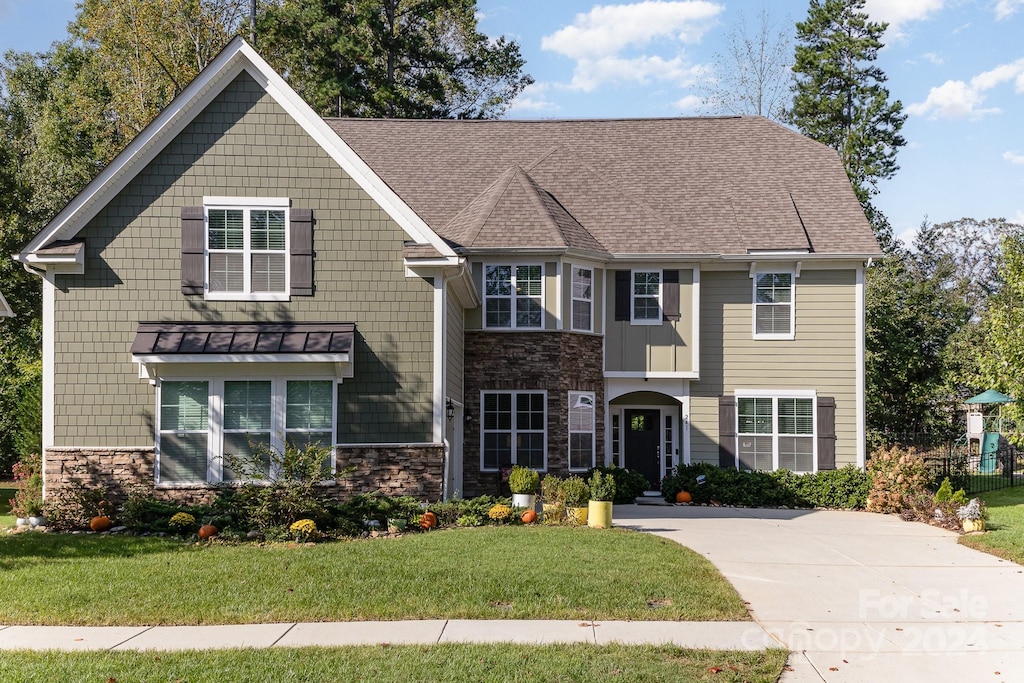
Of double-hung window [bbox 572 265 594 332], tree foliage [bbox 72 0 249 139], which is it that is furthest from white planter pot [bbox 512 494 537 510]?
tree foliage [bbox 72 0 249 139]

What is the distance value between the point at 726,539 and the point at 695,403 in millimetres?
7131

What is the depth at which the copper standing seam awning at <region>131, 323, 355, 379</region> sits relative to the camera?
1534cm

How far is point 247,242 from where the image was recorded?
639 inches

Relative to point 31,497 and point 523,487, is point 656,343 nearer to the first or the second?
point 523,487

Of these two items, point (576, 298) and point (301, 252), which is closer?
point (301, 252)

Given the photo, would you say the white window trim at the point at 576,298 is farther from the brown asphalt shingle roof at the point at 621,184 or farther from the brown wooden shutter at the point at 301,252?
the brown wooden shutter at the point at 301,252

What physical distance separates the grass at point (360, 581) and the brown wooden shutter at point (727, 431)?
325 inches

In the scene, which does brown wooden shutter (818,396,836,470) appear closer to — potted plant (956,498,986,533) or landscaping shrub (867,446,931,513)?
landscaping shrub (867,446,931,513)

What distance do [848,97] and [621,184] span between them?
19.6 m

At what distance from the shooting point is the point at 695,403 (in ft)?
71.4

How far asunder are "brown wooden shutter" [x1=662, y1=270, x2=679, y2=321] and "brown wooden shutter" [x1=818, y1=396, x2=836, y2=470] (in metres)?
3.84

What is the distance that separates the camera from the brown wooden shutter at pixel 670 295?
2148 cm

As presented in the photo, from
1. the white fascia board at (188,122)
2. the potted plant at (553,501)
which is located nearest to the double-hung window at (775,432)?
the potted plant at (553,501)

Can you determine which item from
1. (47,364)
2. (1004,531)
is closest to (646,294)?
(1004,531)
